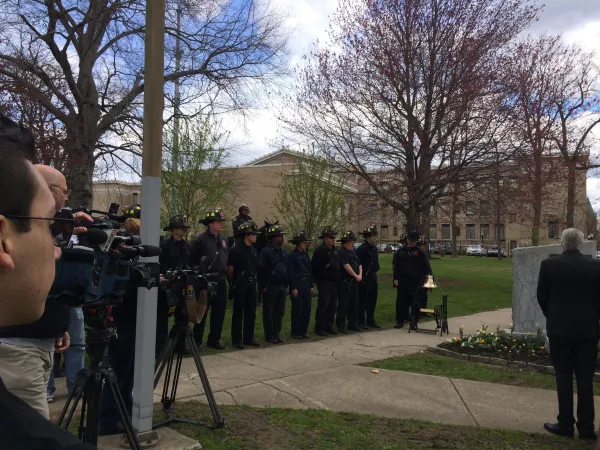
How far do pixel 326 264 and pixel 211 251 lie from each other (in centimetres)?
267

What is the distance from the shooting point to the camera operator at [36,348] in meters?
2.68

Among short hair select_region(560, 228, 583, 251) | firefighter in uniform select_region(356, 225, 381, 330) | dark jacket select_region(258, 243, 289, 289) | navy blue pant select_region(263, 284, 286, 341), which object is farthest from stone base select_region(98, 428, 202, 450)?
firefighter in uniform select_region(356, 225, 381, 330)

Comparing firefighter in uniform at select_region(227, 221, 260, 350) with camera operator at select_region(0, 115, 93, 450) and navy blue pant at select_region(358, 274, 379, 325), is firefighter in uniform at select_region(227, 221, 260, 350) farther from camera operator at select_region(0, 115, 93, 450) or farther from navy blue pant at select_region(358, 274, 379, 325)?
camera operator at select_region(0, 115, 93, 450)

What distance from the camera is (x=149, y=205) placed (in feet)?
13.8

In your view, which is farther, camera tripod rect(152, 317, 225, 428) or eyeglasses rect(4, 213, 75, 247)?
camera tripod rect(152, 317, 225, 428)

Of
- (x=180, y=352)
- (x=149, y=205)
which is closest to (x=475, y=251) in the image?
(x=180, y=352)

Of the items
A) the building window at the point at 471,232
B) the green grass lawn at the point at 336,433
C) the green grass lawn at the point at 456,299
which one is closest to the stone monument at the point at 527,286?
the green grass lawn at the point at 456,299

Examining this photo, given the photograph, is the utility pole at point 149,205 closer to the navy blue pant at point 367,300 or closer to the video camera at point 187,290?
the video camera at point 187,290

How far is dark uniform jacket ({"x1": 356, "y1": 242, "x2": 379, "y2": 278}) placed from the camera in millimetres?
11261

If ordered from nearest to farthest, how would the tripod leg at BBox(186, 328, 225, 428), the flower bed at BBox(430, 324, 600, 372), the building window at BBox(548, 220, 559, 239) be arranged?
the tripod leg at BBox(186, 328, 225, 428) < the flower bed at BBox(430, 324, 600, 372) < the building window at BBox(548, 220, 559, 239)

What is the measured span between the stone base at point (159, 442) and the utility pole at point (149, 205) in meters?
0.06

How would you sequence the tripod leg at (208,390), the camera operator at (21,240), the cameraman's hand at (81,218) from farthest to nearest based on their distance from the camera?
the tripod leg at (208,390), the cameraman's hand at (81,218), the camera operator at (21,240)

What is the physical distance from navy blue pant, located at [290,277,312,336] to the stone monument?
377 cm

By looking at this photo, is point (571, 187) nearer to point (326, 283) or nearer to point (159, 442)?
point (326, 283)
